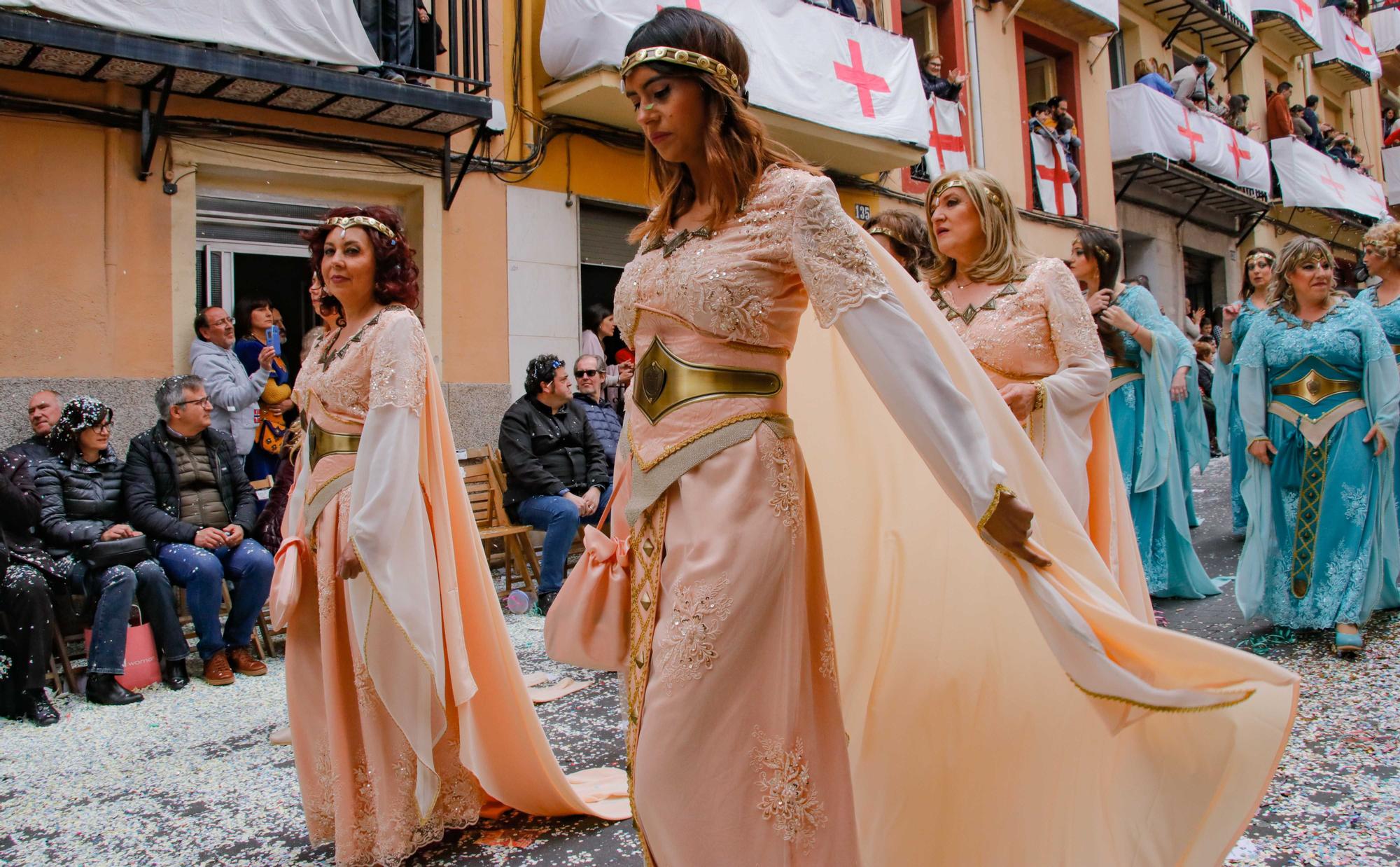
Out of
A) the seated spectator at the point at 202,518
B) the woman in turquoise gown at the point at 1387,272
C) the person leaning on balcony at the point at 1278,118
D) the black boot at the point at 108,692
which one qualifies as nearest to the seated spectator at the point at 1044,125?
the person leaning on balcony at the point at 1278,118

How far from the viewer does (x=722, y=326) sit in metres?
2.04

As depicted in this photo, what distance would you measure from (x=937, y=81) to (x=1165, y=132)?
17.8 ft

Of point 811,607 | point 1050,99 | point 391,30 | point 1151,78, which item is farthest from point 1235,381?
point 1151,78

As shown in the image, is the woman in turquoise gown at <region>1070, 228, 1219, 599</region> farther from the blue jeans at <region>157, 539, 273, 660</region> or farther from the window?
the window

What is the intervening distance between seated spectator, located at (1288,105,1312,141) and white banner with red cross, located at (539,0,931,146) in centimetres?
1325

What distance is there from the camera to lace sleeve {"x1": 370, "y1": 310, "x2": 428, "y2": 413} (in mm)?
3021

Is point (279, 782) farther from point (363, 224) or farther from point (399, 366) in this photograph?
point (363, 224)

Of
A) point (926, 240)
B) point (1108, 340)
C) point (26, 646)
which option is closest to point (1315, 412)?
point (1108, 340)

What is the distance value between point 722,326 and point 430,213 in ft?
23.2

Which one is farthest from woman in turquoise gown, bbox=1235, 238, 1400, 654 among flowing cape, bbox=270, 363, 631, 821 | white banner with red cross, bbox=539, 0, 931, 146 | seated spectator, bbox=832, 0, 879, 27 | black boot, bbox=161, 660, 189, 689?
seated spectator, bbox=832, 0, 879, 27

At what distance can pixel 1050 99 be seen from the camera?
15344 mm

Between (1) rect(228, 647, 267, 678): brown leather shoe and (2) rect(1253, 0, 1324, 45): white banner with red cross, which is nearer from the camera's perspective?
(1) rect(228, 647, 267, 678): brown leather shoe

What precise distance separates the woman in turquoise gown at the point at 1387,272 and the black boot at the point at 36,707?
6.95 m

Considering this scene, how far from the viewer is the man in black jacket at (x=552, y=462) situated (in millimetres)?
7031
